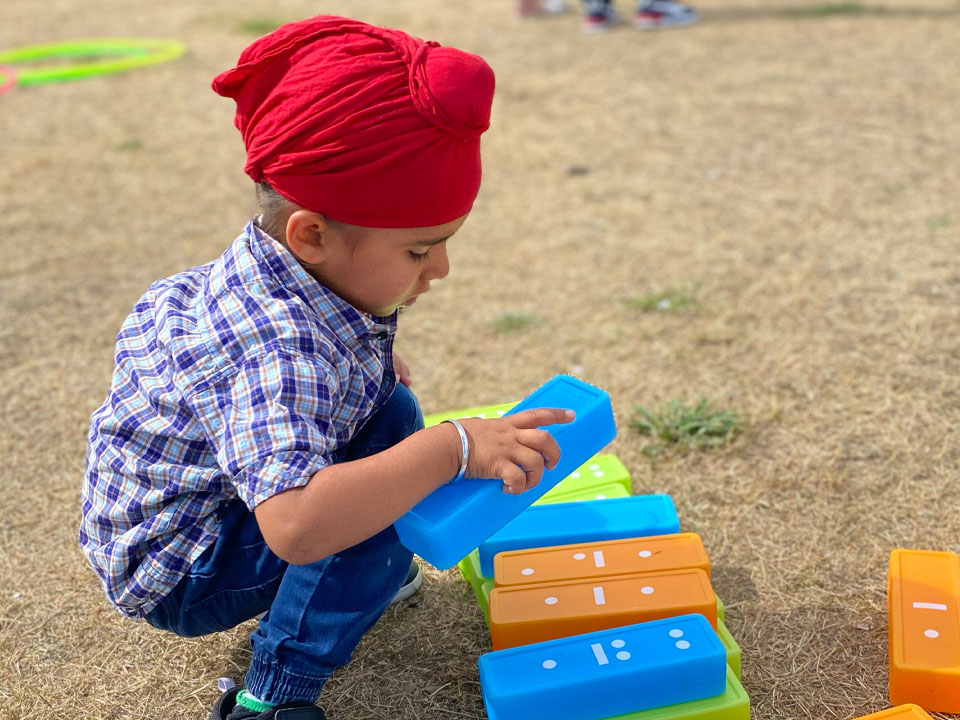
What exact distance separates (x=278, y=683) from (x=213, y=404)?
0.55m

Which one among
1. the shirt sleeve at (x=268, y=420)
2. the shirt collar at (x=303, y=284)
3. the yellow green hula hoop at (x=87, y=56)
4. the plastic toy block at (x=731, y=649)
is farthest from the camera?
the yellow green hula hoop at (x=87, y=56)

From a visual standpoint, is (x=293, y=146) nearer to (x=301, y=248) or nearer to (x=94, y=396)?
(x=301, y=248)

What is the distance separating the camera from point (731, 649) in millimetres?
1867

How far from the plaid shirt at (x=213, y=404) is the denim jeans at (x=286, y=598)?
0.14 feet

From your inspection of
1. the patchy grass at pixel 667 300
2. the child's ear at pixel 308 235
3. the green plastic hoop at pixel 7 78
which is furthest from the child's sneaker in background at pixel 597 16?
the child's ear at pixel 308 235

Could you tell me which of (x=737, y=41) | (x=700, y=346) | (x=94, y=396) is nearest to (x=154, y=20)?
(x=737, y=41)

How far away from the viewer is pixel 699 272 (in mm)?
3746

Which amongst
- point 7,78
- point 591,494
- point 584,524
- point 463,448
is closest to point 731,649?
point 584,524

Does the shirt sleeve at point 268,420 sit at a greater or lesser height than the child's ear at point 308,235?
lesser

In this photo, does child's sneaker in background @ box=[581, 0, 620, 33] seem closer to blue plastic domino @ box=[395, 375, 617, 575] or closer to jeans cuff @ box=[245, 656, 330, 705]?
blue plastic domino @ box=[395, 375, 617, 575]

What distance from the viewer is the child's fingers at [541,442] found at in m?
1.66

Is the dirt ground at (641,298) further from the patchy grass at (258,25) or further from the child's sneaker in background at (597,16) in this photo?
the patchy grass at (258,25)

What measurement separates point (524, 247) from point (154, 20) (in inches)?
248

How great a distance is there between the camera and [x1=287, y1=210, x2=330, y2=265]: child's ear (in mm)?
1652
